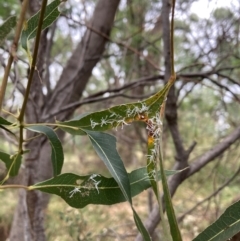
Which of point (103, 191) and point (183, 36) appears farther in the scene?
point (183, 36)

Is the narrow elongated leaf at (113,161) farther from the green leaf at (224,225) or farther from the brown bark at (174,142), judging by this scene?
the brown bark at (174,142)

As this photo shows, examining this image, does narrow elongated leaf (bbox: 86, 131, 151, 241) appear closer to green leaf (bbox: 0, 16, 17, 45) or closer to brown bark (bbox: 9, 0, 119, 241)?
green leaf (bbox: 0, 16, 17, 45)

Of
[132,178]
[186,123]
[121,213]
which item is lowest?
[132,178]

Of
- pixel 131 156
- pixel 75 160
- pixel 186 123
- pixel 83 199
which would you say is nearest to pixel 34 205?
pixel 83 199

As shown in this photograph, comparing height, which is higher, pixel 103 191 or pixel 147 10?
pixel 147 10

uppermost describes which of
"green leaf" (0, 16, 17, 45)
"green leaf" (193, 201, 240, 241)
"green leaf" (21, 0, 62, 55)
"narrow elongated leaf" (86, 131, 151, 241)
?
"green leaf" (0, 16, 17, 45)

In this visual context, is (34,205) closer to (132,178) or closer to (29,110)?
(29,110)

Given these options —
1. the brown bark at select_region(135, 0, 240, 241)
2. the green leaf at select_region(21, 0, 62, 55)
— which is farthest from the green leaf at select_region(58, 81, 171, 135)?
the brown bark at select_region(135, 0, 240, 241)
